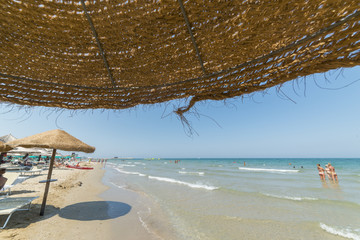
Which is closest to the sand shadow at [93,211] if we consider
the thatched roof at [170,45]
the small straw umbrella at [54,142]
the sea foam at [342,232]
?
the small straw umbrella at [54,142]

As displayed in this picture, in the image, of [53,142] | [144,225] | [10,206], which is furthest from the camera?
[144,225]

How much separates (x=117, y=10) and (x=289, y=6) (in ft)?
3.31

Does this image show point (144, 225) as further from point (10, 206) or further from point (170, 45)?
point (170, 45)

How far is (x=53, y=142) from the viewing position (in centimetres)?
429

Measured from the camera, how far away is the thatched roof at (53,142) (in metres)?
4.18

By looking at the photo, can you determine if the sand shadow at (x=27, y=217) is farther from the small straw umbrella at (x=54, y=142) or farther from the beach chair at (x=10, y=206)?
the small straw umbrella at (x=54, y=142)

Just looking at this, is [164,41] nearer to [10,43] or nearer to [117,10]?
[117,10]

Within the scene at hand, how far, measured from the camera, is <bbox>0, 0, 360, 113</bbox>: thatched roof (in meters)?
0.93

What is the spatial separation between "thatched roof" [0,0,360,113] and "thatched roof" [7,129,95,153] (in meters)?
3.12

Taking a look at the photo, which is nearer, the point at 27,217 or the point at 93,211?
the point at 27,217

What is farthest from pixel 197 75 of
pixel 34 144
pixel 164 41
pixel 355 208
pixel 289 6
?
pixel 355 208

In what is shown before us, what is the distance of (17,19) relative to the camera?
3.54ft

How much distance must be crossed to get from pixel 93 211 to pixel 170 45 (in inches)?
286

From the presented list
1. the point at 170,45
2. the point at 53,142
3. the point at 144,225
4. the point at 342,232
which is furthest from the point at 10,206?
the point at 342,232
